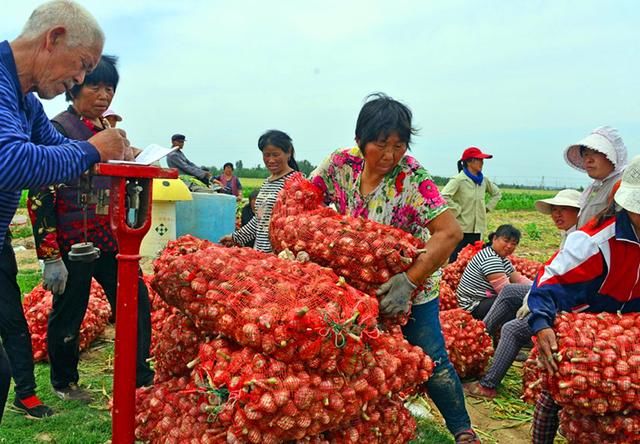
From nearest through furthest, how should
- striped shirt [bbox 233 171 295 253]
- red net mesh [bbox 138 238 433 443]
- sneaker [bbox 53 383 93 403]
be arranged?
red net mesh [bbox 138 238 433 443] → sneaker [bbox 53 383 93 403] → striped shirt [bbox 233 171 295 253]

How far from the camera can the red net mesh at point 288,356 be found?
7.05ft

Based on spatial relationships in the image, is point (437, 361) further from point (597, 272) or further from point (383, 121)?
point (383, 121)

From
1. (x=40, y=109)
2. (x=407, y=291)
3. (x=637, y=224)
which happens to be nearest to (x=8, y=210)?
(x=40, y=109)

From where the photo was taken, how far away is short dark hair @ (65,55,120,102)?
11.8 feet

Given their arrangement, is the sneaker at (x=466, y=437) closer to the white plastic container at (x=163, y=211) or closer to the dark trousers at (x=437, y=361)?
the dark trousers at (x=437, y=361)

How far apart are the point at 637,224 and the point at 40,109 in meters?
2.88

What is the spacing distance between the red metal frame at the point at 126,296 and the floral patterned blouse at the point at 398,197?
915 millimetres

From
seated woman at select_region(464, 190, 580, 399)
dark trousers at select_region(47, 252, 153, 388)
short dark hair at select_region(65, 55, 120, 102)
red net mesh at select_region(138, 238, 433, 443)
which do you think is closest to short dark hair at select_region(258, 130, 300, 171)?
short dark hair at select_region(65, 55, 120, 102)

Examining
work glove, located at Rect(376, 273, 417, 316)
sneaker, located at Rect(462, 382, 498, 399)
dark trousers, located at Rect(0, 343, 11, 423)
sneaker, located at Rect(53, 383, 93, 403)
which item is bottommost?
sneaker, located at Rect(462, 382, 498, 399)

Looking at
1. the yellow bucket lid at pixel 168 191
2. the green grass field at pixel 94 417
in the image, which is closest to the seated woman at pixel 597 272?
the green grass field at pixel 94 417

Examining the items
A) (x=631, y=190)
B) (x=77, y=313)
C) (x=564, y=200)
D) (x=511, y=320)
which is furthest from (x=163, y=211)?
(x=631, y=190)

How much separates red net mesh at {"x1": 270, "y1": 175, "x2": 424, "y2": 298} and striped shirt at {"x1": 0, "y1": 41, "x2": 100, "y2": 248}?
0.98 m

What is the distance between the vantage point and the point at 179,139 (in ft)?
38.2

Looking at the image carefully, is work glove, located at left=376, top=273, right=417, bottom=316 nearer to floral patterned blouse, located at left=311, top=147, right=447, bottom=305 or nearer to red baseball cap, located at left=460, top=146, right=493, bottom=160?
floral patterned blouse, located at left=311, top=147, right=447, bottom=305
